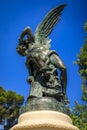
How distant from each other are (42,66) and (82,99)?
25.2ft

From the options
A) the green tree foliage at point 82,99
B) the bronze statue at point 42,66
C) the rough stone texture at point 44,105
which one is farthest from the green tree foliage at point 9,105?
the rough stone texture at point 44,105

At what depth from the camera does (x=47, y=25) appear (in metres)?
9.74

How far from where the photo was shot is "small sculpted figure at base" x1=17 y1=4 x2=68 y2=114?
8109 millimetres

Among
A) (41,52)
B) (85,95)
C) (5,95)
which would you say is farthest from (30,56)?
(5,95)

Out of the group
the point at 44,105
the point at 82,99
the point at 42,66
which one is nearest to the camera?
the point at 44,105

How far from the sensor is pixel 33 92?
8.16 meters

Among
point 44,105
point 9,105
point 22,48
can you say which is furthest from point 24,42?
point 9,105

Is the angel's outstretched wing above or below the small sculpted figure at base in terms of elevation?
above

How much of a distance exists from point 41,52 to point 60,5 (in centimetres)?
206

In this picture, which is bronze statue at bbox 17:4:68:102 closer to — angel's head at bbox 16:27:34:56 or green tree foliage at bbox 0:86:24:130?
angel's head at bbox 16:27:34:56

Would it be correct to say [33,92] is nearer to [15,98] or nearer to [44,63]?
[44,63]

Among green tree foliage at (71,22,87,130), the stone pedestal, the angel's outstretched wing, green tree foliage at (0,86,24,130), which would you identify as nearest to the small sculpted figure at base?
the angel's outstretched wing

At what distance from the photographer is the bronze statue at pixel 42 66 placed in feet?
26.7

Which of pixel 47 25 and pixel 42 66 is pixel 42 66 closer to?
pixel 42 66
